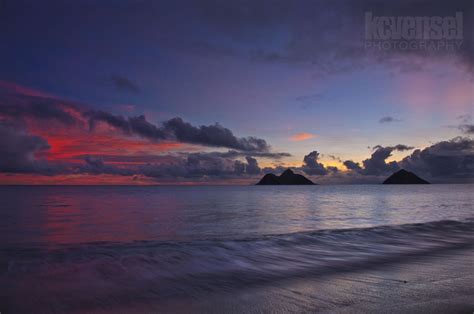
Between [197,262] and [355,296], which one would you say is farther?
[197,262]

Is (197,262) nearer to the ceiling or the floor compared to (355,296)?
nearer to the floor

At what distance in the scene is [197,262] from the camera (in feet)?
47.8

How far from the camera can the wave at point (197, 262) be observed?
34.8 ft

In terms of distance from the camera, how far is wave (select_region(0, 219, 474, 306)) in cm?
1061

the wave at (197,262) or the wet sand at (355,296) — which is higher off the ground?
the wet sand at (355,296)

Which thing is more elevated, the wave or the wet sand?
the wet sand

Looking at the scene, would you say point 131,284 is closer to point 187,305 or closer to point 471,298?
point 187,305

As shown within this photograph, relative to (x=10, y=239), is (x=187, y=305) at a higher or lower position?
higher

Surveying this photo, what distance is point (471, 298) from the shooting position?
813 cm

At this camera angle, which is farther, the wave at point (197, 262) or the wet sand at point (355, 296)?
the wave at point (197, 262)

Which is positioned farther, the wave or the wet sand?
the wave

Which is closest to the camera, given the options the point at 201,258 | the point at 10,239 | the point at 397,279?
the point at 397,279

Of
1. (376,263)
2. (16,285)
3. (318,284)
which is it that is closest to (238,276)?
(318,284)

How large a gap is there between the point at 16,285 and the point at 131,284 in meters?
3.65
